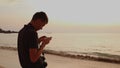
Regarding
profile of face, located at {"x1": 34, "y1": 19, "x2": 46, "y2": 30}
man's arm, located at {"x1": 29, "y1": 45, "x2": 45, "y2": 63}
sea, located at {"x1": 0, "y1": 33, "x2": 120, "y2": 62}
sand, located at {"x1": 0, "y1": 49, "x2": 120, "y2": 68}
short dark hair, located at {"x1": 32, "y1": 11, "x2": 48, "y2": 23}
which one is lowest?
sea, located at {"x1": 0, "y1": 33, "x2": 120, "y2": 62}

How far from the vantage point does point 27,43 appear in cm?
374

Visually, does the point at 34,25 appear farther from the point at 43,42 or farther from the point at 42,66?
the point at 42,66

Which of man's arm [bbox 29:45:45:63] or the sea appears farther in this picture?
the sea

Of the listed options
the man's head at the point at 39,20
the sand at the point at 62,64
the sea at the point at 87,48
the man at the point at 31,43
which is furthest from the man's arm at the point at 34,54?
the sea at the point at 87,48

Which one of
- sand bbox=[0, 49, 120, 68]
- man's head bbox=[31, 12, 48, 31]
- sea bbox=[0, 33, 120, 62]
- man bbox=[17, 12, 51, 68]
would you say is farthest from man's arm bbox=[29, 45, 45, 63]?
sea bbox=[0, 33, 120, 62]

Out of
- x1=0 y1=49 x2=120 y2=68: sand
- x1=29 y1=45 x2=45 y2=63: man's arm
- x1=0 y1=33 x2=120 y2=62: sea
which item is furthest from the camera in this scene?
x1=0 y1=33 x2=120 y2=62: sea

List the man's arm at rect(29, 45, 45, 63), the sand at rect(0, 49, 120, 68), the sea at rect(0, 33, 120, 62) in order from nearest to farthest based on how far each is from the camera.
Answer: the man's arm at rect(29, 45, 45, 63)
the sand at rect(0, 49, 120, 68)
the sea at rect(0, 33, 120, 62)

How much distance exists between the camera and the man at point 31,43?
12.2ft

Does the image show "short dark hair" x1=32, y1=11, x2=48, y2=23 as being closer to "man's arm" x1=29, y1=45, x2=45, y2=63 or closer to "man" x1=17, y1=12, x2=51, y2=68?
"man" x1=17, y1=12, x2=51, y2=68

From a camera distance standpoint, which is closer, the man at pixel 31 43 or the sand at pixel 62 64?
the man at pixel 31 43

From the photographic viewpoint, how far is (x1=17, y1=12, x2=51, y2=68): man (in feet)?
12.2

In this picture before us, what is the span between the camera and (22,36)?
3.76 meters

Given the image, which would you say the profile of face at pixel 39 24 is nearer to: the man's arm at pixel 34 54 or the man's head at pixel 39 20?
the man's head at pixel 39 20

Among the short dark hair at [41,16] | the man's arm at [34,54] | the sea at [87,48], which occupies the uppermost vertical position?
the short dark hair at [41,16]
